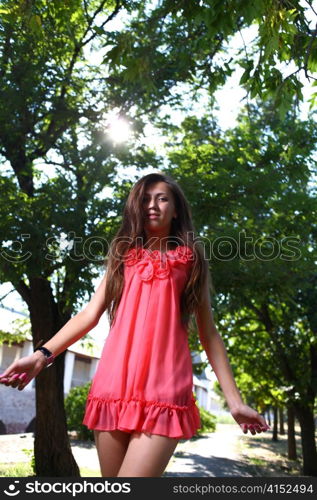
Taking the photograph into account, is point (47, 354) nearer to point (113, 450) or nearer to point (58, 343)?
point (58, 343)

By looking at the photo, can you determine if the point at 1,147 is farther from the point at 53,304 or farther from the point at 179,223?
the point at 179,223

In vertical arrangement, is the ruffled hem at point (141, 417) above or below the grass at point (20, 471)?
above

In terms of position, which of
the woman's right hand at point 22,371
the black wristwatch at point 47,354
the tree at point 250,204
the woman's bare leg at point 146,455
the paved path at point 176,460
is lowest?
the paved path at point 176,460

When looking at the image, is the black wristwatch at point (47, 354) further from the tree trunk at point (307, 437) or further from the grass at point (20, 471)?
the tree trunk at point (307, 437)

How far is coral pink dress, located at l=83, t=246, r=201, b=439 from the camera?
2285 mm

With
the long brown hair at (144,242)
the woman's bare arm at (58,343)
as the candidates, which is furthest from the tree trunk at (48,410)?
the woman's bare arm at (58,343)

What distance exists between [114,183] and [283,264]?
332cm

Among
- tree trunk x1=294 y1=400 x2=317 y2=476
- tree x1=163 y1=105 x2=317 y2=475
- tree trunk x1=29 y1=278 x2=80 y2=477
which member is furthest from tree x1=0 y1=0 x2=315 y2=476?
tree trunk x1=294 y1=400 x2=317 y2=476

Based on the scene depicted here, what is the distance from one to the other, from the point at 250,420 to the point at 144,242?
1.00 meters

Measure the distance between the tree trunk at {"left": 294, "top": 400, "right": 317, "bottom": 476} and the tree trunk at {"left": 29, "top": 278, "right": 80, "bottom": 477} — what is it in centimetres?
884

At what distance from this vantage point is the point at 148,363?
7.81 feet

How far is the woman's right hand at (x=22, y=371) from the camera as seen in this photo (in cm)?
224

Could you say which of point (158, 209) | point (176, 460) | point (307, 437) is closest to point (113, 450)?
point (158, 209)

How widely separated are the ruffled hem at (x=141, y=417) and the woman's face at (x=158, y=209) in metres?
0.88
